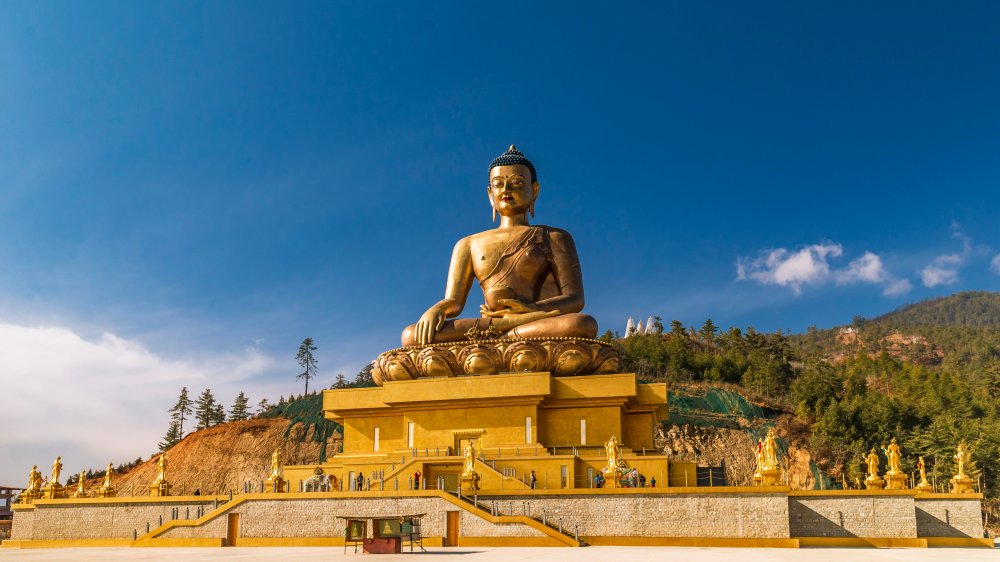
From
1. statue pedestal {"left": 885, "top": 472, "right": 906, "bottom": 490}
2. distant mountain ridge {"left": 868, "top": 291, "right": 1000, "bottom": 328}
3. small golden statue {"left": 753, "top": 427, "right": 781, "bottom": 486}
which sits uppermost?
distant mountain ridge {"left": 868, "top": 291, "right": 1000, "bottom": 328}

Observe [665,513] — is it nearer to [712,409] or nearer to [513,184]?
[513,184]

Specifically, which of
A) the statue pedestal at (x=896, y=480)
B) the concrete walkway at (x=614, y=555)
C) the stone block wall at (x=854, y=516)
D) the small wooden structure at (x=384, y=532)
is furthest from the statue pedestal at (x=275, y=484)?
the statue pedestal at (x=896, y=480)

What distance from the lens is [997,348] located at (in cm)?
9381

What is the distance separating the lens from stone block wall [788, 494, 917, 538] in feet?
54.0

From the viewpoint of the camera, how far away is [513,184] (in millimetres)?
24703

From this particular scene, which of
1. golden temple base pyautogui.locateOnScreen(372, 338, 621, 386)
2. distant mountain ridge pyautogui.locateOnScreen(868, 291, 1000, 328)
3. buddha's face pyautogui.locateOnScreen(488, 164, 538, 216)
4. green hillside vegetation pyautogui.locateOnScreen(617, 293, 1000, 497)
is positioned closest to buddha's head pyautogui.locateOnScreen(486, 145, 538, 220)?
buddha's face pyautogui.locateOnScreen(488, 164, 538, 216)

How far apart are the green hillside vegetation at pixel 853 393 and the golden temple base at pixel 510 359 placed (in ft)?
62.0

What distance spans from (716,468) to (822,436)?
28.9 m

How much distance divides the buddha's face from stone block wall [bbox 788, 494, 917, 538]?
37.3 feet

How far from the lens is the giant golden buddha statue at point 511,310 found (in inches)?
832

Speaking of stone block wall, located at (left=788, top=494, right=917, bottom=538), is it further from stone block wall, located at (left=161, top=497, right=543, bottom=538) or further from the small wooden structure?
the small wooden structure

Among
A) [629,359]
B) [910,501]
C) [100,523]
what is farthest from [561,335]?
[629,359]

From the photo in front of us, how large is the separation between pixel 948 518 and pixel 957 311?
156 m

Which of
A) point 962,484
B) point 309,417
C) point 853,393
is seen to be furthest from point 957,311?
point 962,484
